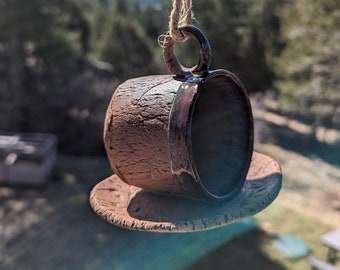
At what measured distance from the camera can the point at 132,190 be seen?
78 centimetres

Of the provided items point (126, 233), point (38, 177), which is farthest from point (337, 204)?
point (38, 177)

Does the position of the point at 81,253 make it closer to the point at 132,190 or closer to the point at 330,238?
the point at 330,238

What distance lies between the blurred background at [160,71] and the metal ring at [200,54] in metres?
2.48

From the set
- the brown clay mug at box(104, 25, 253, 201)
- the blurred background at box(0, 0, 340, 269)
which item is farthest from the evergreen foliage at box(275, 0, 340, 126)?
the brown clay mug at box(104, 25, 253, 201)

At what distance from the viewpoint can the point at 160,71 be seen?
246 inches

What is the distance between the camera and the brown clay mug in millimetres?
603

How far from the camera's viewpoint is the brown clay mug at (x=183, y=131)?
60cm

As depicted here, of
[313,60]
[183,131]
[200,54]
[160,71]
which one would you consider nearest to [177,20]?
[200,54]

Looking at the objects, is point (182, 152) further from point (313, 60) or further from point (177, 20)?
point (313, 60)

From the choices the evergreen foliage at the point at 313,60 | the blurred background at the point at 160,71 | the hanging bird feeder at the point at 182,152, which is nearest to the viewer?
the hanging bird feeder at the point at 182,152

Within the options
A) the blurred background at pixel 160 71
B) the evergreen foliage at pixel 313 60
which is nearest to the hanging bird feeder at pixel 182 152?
the blurred background at pixel 160 71

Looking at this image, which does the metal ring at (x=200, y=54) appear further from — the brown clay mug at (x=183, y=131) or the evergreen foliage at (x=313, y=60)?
the evergreen foliage at (x=313, y=60)

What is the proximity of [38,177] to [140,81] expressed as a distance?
4.07 metres

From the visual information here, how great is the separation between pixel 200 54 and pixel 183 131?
0.14 m
